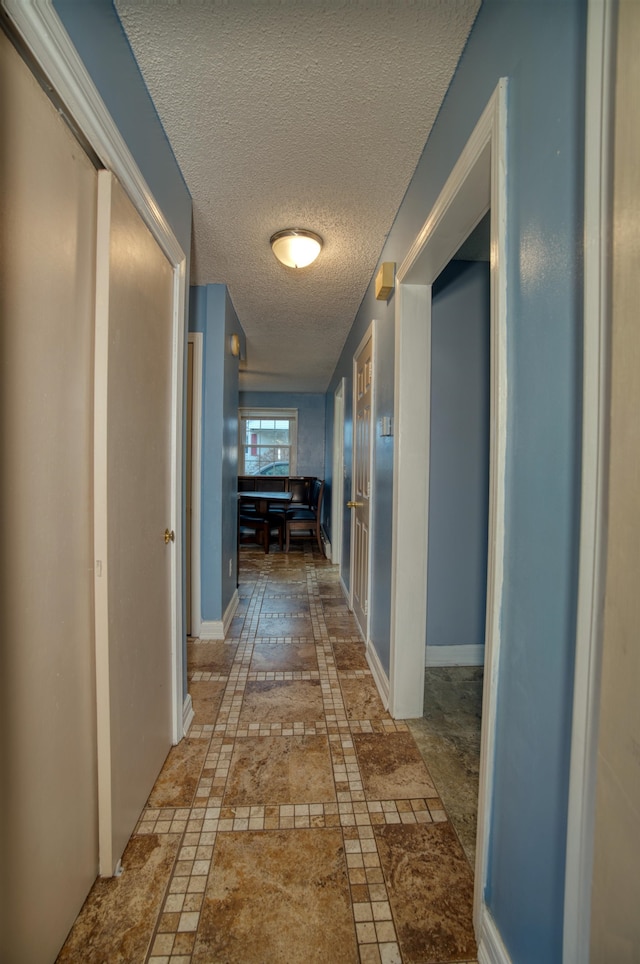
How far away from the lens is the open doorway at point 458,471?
2.31m

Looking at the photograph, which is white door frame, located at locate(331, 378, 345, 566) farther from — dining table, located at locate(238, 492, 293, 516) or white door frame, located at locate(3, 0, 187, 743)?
white door frame, located at locate(3, 0, 187, 743)

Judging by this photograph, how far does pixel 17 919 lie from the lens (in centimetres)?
80

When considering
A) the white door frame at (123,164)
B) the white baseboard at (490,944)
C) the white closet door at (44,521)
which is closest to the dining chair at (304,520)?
the white door frame at (123,164)

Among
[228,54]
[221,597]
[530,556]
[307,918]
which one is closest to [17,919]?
[307,918]

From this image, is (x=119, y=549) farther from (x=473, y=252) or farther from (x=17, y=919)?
(x=473, y=252)

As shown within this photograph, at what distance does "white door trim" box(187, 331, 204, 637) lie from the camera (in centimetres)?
264

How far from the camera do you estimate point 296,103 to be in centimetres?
130

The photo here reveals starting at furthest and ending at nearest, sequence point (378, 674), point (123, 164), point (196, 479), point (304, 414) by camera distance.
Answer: point (304, 414) → point (196, 479) → point (378, 674) → point (123, 164)

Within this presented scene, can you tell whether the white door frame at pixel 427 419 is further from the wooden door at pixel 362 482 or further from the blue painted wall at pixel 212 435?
the blue painted wall at pixel 212 435

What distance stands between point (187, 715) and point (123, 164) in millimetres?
2049

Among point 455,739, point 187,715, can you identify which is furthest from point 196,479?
point 455,739

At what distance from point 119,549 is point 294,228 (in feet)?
5.88

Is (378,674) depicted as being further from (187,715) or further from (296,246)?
(296,246)

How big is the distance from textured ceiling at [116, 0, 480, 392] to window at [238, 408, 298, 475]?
4.37m
